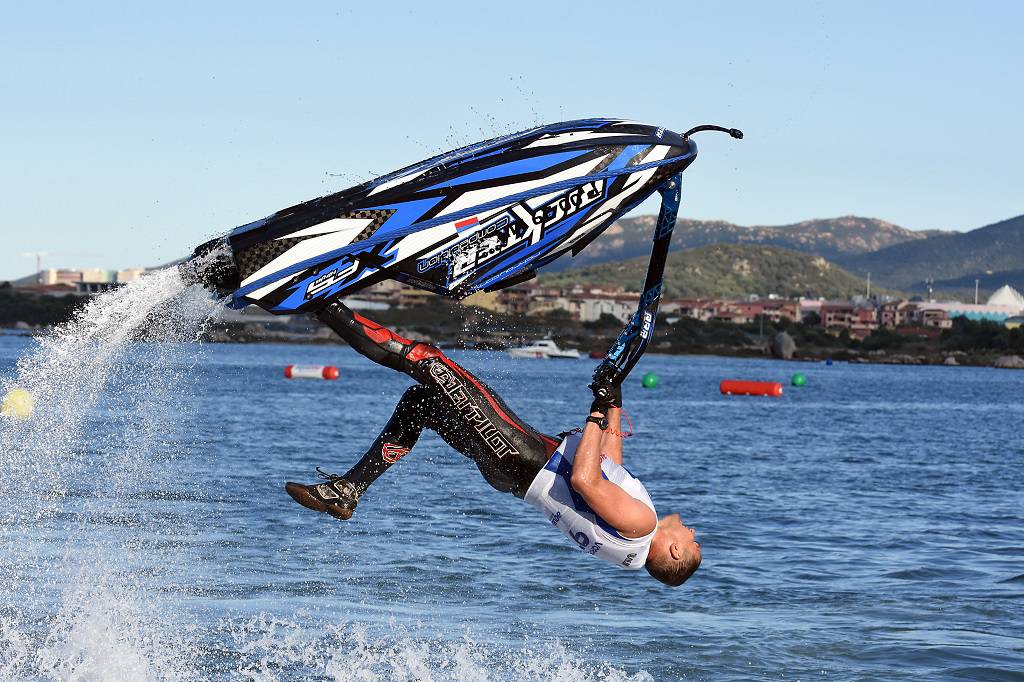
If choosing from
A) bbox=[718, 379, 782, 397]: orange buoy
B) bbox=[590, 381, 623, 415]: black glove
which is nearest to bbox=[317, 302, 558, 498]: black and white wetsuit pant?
bbox=[590, 381, 623, 415]: black glove

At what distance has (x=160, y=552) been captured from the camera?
1517 cm

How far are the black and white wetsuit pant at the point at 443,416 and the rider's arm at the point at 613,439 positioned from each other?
0.37 m

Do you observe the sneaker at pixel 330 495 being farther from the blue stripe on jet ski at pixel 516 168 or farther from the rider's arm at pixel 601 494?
the blue stripe on jet ski at pixel 516 168

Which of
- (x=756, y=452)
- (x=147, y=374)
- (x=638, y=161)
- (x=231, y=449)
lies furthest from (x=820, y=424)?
(x=638, y=161)

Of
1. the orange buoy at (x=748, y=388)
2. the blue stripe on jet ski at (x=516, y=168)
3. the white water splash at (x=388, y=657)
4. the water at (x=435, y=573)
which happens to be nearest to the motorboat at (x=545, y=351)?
the orange buoy at (x=748, y=388)

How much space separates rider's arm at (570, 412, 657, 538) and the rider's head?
0.13 m

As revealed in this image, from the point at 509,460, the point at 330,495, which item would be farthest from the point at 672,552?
the point at 330,495

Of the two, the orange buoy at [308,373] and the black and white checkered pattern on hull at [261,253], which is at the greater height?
the black and white checkered pattern on hull at [261,253]

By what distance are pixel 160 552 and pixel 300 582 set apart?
231 centimetres

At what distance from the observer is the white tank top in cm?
829

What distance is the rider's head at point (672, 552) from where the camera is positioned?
841 centimetres

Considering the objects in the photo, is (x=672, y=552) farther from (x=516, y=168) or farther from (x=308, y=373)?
(x=308, y=373)

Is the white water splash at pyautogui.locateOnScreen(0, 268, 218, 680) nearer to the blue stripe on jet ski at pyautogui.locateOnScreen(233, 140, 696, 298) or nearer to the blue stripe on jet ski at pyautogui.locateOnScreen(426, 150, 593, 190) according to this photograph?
the blue stripe on jet ski at pyautogui.locateOnScreen(233, 140, 696, 298)

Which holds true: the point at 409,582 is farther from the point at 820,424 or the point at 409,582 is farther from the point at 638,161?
the point at 820,424
